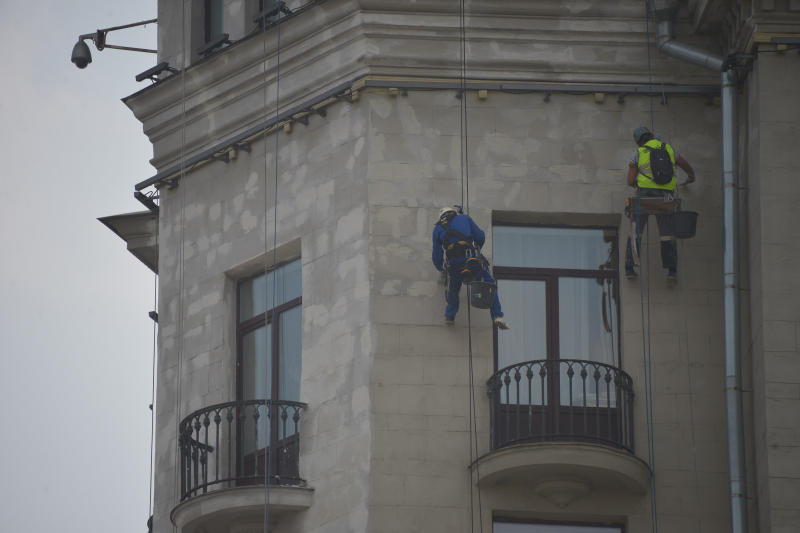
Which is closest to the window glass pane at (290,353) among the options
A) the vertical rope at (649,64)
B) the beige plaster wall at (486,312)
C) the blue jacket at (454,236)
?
the beige plaster wall at (486,312)

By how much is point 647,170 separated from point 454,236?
90.8 inches

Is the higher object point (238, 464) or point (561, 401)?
point (561, 401)

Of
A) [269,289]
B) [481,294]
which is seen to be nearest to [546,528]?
[481,294]

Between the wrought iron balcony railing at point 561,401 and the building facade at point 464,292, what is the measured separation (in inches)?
1.3

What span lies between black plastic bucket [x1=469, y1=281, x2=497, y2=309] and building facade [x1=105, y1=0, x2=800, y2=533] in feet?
2.15

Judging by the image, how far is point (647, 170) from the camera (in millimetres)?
23984

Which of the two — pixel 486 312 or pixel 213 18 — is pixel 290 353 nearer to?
pixel 486 312

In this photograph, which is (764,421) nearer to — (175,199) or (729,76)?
(729,76)

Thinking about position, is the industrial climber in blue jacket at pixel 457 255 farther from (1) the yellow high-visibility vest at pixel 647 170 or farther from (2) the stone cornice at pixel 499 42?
(2) the stone cornice at pixel 499 42

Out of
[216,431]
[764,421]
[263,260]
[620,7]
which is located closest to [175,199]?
[263,260]

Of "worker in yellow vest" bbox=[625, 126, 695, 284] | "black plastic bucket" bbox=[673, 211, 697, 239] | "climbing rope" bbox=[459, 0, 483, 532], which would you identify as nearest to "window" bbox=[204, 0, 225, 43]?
"climbing rope" bbox=[459, 0, 483, 532]

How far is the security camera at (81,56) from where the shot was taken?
90.6 feet

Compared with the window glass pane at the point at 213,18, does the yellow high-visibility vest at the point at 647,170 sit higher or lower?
lower

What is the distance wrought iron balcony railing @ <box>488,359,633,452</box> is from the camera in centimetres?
2350
